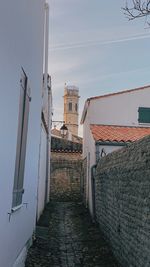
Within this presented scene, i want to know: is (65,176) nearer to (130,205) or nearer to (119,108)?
(119,108)

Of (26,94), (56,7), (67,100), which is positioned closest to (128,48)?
(56,7)

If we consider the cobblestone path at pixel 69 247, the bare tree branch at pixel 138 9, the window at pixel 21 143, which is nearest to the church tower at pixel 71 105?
the cobblestone path at pixel 69 247

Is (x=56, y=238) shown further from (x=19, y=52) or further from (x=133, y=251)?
(x=19, y=52)

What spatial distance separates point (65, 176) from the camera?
2189 cm

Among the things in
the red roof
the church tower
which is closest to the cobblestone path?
the red roof

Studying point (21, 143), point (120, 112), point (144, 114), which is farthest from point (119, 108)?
point (21, 143)

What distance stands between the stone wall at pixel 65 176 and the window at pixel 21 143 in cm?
1564

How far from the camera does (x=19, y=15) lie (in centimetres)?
488

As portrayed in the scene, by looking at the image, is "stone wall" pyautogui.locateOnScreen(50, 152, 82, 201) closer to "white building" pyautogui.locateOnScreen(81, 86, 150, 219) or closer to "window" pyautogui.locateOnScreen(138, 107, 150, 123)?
"white building" pyautogui.locateOnScreen(81, 86, 150, 219)

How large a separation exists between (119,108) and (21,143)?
11.8m

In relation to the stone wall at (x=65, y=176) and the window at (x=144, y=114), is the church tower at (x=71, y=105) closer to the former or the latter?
the stone wall at (x=65, y=176)

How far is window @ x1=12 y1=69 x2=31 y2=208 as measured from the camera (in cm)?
531

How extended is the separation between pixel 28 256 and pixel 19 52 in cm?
388

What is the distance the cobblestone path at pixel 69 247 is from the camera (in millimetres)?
7246
